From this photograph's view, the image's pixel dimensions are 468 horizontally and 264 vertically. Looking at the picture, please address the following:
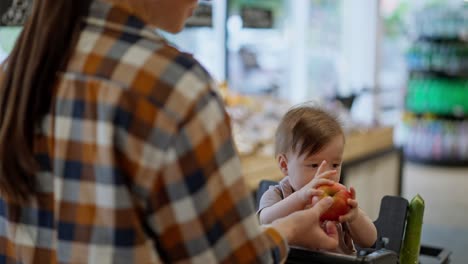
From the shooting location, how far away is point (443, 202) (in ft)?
22.8

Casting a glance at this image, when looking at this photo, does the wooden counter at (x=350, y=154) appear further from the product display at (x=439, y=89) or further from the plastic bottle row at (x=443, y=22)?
the plastic bottle row at (x=443, y=22)

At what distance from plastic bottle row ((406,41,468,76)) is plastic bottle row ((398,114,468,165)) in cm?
71

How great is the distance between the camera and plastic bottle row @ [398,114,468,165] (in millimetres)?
8820

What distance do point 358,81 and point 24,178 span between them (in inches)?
320

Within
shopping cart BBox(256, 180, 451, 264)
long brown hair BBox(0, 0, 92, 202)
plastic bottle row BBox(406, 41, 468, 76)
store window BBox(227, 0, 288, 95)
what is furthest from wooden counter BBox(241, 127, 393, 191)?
plastic bottle row BBox(406, 41, 468, 76)

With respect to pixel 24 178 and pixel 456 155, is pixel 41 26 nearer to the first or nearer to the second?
pixel 24 178

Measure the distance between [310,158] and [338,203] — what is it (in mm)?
228

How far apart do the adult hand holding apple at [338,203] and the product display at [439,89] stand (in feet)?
25.9

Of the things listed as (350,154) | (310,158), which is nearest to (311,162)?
(310,158)

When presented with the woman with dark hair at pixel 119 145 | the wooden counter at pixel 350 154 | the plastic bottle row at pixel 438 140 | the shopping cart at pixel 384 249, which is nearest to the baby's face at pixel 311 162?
the shopping cart at pixel 384 249

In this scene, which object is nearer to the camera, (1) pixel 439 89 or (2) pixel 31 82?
→ (2) pixel 31 82

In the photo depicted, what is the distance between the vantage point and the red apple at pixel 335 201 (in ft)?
4.33

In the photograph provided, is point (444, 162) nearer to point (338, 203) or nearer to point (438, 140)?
point (438, 140)

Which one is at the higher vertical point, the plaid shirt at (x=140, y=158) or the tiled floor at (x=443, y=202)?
the plaid shirt at (x=140, y=158)
